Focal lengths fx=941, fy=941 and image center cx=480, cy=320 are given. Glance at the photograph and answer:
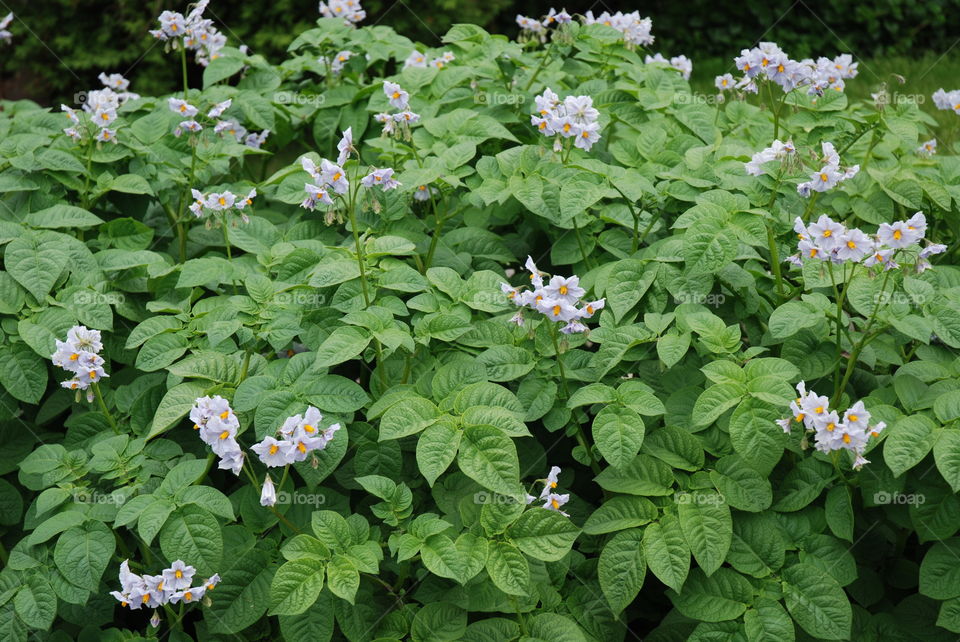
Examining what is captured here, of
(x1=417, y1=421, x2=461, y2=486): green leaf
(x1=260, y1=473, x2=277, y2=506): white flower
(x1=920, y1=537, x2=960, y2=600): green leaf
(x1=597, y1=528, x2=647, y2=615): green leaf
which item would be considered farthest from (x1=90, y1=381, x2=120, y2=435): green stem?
(x1=920, y1=537, x2=960, y2=600): green leaf

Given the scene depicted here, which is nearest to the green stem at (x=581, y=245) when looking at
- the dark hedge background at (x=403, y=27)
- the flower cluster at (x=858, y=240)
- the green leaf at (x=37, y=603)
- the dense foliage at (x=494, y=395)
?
the dense foliage at (x=494, y=395)

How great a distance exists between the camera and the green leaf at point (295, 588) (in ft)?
5.87

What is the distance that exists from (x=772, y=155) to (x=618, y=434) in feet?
2.71

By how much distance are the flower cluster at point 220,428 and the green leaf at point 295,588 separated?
0.22 metres

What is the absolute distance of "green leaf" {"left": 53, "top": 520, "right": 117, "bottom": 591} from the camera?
196 centimetres

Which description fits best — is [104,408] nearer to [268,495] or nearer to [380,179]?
[268,495]

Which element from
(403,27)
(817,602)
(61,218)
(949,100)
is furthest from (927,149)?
Answer: (403,27)

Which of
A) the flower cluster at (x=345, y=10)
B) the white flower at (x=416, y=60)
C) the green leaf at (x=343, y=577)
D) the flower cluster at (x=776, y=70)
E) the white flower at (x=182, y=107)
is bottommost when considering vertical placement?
the green leaf at (x=343, y=577)

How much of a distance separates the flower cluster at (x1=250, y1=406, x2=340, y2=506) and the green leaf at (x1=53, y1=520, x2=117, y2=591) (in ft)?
1.32

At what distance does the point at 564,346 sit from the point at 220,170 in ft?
4.34

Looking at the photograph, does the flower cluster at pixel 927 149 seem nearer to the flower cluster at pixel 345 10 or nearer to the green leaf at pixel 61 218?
the flower cluster at pixel 345 10

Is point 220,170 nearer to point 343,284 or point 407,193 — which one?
point 407,193

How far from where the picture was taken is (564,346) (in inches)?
83.0

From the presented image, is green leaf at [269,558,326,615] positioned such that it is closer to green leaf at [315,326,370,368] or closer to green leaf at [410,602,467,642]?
green leaf at [410,602,467,642]
